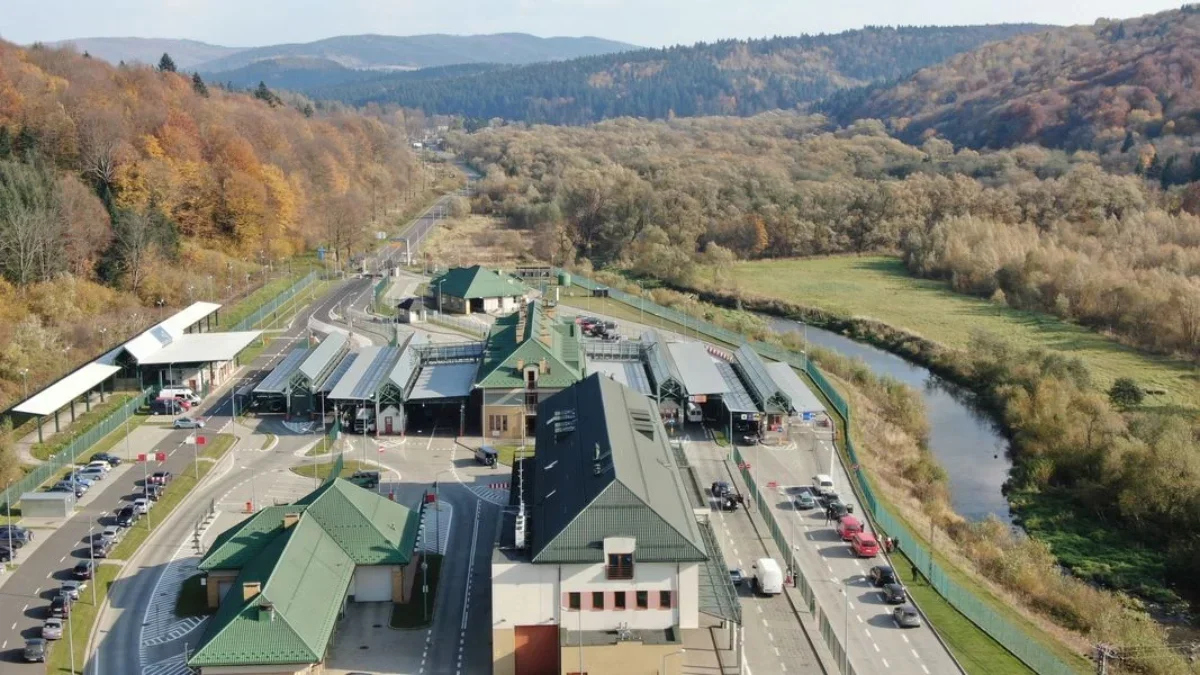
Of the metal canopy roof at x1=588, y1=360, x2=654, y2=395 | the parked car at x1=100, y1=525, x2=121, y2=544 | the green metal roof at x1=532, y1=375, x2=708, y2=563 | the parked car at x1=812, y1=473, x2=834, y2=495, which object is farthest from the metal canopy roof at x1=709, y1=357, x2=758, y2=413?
the parked car at x1=100, y1=525, x2=121, y2=544

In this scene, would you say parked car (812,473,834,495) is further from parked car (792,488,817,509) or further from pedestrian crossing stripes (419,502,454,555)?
pedestrian crossing stripes (419,502,454,555)

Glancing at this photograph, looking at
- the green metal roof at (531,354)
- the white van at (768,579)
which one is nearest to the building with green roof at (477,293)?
the green metal roof at (531,354)

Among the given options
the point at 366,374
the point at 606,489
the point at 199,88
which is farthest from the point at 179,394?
the point at 199,88

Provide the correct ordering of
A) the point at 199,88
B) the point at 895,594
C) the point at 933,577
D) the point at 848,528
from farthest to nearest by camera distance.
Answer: the point at 199,88
the point at 848,528
the point at 933,577
the point at 895,594

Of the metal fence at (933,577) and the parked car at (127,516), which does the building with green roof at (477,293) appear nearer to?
the metal fence at (933,577)

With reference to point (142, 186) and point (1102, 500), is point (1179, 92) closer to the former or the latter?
point (1102, 500)

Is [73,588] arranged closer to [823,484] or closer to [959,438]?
[823,484]
